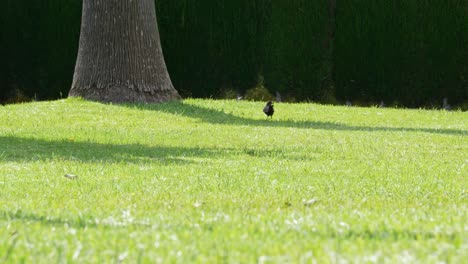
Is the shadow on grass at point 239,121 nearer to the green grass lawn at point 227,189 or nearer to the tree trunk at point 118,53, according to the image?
the green grass lawn at point 227,189

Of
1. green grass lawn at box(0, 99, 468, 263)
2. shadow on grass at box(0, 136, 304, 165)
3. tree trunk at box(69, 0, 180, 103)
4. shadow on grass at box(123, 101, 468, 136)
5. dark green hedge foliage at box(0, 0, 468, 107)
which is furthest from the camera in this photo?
dark green hedge foliage at box(0, 0, 468, 107)

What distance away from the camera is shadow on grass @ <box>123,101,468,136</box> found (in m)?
19.2

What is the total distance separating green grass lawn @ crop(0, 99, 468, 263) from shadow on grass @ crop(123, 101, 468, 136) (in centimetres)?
6

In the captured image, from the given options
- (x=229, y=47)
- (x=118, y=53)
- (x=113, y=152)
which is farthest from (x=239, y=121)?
(x=113, y=152)

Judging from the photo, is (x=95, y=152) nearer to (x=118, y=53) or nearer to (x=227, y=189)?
(x=227, y=189)

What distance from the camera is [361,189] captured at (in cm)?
941

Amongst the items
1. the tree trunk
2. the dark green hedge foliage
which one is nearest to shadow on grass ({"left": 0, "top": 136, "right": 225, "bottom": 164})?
the tree trunk

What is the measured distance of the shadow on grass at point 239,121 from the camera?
19.2 m

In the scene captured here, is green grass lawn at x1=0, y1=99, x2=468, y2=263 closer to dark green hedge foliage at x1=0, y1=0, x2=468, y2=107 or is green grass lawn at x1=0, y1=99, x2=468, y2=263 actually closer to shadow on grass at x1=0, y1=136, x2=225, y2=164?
shadow on grass at x1=0, y1=136, x2=225, y2=164

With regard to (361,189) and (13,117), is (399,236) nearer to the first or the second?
(361,189)

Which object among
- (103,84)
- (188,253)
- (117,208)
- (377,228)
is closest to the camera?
(188,253)

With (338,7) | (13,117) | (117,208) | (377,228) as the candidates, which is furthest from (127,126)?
(377,228)

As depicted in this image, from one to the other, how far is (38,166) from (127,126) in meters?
7.66

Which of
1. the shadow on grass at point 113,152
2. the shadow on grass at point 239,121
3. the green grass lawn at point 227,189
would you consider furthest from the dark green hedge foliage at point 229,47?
the shadow on grass at point 113,152
